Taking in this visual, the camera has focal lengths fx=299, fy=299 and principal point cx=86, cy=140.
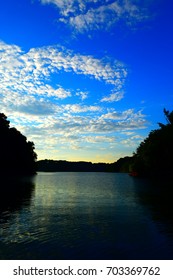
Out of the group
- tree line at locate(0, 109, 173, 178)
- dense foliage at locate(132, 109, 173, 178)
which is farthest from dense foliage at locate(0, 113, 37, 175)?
dense foliage at locate(132, 109, 173, 178)

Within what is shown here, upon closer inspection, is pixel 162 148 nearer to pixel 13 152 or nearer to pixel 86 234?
pixel 13 152

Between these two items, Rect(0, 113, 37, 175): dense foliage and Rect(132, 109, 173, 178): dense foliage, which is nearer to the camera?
Rect(132, 109, 173, 178): dense foliage

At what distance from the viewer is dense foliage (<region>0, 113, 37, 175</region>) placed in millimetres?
143875

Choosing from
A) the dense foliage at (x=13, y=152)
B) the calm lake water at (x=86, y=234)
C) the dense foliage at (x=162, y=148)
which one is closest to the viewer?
the calm lake water at (x=86, y=234)

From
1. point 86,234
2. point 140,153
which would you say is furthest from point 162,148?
point 86,234

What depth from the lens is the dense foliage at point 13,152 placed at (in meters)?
144

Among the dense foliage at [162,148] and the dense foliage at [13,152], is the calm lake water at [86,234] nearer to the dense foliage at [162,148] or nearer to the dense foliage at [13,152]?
the dense foliage at [162,148]

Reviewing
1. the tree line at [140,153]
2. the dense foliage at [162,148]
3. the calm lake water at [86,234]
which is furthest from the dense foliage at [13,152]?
the calm lake water at [86,234]

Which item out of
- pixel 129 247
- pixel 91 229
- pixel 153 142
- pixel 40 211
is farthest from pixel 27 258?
pixel 153 142

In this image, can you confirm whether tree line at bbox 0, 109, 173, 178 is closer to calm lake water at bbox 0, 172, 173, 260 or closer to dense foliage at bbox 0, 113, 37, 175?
dense foliage at bbox 0, 113, 37, 175

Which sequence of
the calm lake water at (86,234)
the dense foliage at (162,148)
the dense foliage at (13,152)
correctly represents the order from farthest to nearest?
the dense foliage at (13,152), the dense foliage at (162,148), the calm lake water at (86,234)
